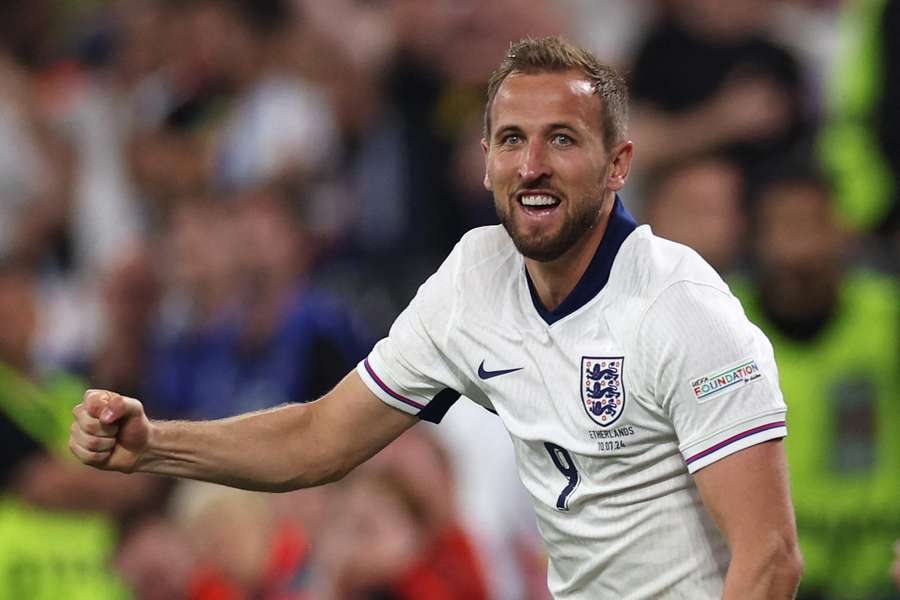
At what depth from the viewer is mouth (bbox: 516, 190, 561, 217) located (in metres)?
3.43

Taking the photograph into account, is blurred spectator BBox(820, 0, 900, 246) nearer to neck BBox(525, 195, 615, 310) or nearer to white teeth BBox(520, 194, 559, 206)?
neck BBox(525, 195, 615, 310)

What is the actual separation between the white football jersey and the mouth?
0.16 meters

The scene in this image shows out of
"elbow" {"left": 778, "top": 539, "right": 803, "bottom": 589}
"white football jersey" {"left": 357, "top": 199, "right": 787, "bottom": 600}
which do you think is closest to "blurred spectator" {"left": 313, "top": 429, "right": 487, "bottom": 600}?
"white football jersey" {"left": 357, "top": 199, "right": 787, "bottom": 600}

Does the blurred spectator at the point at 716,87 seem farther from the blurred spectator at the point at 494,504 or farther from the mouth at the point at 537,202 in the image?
the mouth at the point at 537,202

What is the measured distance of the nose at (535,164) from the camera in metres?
3.38

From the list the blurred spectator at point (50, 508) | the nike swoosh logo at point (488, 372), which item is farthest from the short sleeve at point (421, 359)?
the blurred spectator at point (50, 508)

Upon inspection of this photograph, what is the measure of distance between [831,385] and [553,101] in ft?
9.53

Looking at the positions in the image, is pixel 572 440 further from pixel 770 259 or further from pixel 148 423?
pixel 770 259

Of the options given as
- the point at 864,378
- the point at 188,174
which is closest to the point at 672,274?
the point at 864,378

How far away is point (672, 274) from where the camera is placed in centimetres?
332

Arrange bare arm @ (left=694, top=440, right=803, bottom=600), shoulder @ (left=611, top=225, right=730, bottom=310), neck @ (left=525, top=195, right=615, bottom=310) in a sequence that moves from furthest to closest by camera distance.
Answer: neck @ (left=525, top=195, right=615, bottom=310) < shoulder @ (left=611, top=225, right=730, bottom=310) < bare arm @ (left=694, top=440, right=803, bottom=600)

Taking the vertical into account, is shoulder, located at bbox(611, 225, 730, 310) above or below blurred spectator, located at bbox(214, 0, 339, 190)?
above

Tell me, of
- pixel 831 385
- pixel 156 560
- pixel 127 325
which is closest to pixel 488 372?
pixel 831 385

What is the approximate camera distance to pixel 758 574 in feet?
10.2
